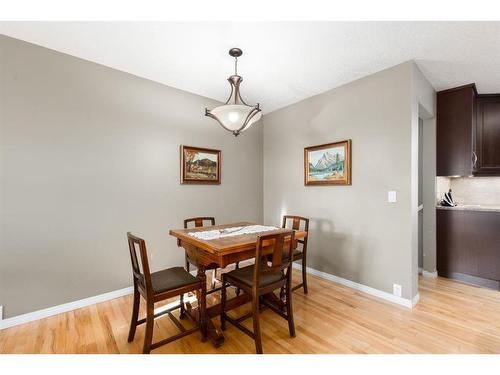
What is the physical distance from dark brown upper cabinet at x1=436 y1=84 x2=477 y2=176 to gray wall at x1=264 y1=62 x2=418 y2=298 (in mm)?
1023

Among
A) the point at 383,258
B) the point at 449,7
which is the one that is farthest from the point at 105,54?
the point at 383,258

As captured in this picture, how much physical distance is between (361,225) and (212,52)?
2.45 metres

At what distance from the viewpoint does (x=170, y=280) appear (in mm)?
1786

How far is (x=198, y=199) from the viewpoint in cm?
324

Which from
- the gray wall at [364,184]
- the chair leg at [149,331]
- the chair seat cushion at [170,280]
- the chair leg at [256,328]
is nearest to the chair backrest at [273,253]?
the chair leg at [256,328]

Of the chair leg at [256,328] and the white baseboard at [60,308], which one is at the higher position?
the chair leg at [256,328]

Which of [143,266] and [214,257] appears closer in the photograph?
[143,266]

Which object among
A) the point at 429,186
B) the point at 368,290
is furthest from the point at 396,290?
the point at 429,186

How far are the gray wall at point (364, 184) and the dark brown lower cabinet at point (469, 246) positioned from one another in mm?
1047

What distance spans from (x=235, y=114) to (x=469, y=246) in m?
3.25

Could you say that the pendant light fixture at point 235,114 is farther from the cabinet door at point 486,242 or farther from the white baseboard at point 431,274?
the white baseboard at point 431,274

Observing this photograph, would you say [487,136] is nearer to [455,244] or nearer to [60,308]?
[455,244]

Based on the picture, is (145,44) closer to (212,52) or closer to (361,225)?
(212,52)

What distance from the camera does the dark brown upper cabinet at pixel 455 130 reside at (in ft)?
9.42
